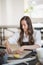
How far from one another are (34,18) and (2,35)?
1.15m

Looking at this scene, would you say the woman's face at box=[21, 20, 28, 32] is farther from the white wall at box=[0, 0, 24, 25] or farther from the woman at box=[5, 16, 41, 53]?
the white wall at box=[0, 0, 24, 25]

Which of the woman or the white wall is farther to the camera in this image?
the white wall

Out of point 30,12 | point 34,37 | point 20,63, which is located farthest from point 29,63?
point 30,12

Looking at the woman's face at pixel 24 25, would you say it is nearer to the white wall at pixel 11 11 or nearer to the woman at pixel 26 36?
the woman at pixel 26 36

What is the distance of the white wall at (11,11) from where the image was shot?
502 cm

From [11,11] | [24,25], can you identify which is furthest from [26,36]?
[11,11]

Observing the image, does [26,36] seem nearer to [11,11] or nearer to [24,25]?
[24,25]

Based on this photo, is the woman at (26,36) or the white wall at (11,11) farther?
the white wall at (11,11)

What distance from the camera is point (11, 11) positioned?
201 inches

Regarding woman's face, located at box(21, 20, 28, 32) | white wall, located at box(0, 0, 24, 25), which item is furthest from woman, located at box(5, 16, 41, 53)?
white wall, located at box(0, 0, 24, 25)

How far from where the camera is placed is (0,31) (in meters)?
4.99

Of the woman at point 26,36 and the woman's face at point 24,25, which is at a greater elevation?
the woman's face at point 24,25

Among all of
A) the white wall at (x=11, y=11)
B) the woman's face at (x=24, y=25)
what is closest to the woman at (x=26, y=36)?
the woman's face at (x=24, y=25)

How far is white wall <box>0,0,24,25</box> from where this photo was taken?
5.02 meters
